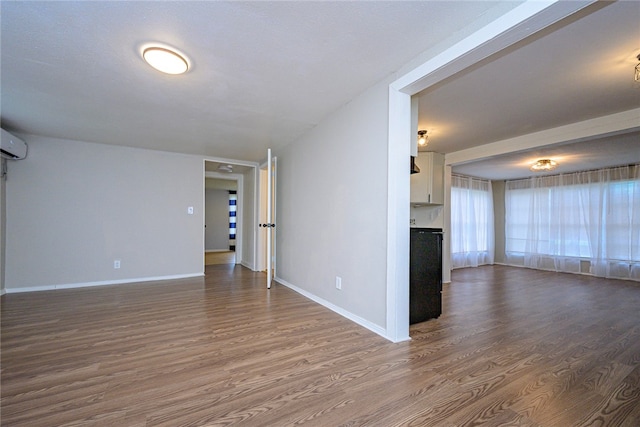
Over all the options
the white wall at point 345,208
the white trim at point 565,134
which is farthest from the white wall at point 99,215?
the white trim at point 565,134

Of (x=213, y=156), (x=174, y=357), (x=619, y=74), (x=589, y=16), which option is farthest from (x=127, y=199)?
(x=619, y=74)

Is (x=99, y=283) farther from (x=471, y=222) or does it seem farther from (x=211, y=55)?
(x=471, y=222)

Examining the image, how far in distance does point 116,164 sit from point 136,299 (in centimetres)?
235

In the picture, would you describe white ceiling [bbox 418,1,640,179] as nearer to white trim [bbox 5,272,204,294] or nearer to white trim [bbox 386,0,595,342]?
white trim [bbox 386,0,595,342]

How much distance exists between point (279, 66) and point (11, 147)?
12.1 feet

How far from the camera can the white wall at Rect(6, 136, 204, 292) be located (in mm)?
3725

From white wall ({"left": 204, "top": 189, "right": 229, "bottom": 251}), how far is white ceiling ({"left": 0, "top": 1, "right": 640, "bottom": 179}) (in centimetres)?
580

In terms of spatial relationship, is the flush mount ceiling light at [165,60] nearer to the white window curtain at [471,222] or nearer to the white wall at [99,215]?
the white wall at [99,215]

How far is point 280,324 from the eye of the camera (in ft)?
8.43

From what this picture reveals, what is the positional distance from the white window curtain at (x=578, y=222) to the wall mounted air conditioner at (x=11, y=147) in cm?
969

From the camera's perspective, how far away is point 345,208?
2816 mm

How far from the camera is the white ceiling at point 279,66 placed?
5.14 ft

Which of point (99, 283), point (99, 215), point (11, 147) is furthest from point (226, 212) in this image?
point (11, 147)

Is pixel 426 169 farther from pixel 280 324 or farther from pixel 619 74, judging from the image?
pixel 280 324
